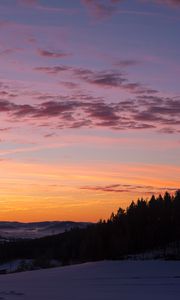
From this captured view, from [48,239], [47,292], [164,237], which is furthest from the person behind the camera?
[48,239]

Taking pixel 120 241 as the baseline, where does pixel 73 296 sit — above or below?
below

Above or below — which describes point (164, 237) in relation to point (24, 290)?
above

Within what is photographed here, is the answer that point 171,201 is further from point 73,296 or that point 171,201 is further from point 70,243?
point 73,296

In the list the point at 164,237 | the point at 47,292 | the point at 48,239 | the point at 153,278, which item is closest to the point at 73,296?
the point at 47,292

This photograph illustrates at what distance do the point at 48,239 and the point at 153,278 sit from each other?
5639 inches

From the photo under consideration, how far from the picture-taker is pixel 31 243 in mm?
174875

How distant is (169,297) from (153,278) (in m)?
8.48

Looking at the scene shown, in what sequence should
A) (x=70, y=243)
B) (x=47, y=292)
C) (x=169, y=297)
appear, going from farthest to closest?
(x=70, y=243)
(x=47, y=292)
(x=169, y=297)

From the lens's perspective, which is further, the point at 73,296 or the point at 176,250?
the point at 176,250

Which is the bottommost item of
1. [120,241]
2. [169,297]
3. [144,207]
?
[169,297]

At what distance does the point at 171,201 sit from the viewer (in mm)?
89938

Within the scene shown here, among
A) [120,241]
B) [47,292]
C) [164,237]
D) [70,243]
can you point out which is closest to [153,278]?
[47,292]

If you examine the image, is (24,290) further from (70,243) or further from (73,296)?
(70,243)

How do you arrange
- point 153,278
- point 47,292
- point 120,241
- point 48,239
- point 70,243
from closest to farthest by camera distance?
point 47,292 < point 153,278 < point 120,241 < point 70,243 < point 48,239
